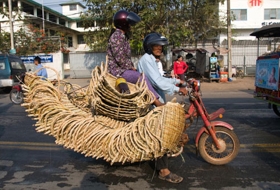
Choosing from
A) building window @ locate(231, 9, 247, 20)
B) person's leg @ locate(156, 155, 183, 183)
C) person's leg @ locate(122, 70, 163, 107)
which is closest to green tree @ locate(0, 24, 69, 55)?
person's leg @ locate(122, 70, 163, 107)

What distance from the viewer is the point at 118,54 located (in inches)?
150

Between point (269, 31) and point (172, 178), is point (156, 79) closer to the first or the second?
point (172, 178)

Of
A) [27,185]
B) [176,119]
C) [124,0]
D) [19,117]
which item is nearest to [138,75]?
[176,119]

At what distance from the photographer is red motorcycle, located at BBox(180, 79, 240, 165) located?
4.10 metres

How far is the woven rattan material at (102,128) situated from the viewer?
3330 millimetres

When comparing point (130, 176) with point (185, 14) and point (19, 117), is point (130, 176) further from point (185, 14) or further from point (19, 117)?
point (185, 14)

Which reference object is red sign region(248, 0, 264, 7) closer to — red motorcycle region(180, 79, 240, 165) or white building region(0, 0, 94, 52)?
white building region(0, 0, 94, 52)

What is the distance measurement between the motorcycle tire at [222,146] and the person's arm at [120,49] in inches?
60.7

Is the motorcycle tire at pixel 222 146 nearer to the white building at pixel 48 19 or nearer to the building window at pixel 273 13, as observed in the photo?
the white building at pixel 48 19

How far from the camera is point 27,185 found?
3.74 metres

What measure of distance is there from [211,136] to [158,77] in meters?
1.17

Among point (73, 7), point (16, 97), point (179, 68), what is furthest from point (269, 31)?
point (73, 7)

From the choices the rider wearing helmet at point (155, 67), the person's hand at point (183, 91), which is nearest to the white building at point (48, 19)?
the rider wearing helmet at point (155, 67)

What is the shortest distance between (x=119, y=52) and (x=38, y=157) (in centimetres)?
234
